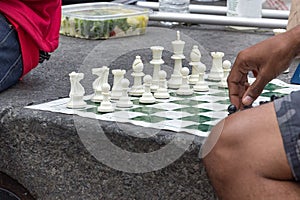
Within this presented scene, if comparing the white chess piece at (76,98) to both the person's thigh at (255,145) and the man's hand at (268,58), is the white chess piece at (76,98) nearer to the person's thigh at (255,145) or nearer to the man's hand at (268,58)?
the man's hand at (268,58)

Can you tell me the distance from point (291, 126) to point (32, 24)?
1032 millimetres

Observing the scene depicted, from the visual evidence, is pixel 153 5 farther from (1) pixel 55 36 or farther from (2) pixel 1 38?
(2) pixel 1 38

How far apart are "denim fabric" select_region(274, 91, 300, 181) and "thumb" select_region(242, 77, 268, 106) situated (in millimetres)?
187

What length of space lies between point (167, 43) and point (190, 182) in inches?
47.3

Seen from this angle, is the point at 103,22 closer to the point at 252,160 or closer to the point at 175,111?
the point at 175,111

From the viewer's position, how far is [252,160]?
3.56ft

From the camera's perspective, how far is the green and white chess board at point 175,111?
1.54 metres

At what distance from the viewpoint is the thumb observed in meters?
1.33

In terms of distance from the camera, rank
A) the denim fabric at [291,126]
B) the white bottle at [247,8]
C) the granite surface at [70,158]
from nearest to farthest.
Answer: the denim fabric at [291,126] < the granite surface at [70,158] < the white bottle at [247,8]

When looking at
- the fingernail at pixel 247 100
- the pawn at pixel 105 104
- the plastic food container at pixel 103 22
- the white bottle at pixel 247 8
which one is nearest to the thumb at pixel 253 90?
the fingernail at pixel 247 100

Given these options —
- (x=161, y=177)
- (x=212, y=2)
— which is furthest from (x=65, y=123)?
(x=212, y=2)

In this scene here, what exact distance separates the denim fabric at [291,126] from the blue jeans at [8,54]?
3.07 feet

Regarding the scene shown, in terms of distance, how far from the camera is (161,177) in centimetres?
152

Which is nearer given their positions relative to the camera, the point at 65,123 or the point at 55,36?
the point at 65,123
